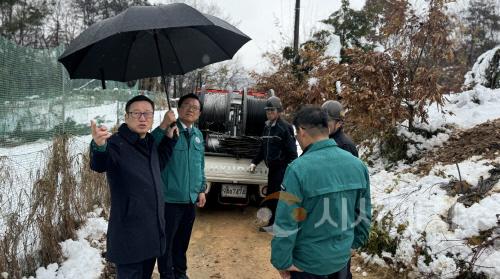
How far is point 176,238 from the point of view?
12.6 ft

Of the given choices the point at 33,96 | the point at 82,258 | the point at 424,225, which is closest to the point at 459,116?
the point at 424,225

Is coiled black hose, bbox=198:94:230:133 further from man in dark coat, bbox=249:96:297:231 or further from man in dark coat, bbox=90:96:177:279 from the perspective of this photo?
man in dark coat, bbox=90:96:177:279

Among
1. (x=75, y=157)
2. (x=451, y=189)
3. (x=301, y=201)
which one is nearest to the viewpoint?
(x=301, y=201)

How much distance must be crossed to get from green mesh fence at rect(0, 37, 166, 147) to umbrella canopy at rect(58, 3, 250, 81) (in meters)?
2.94

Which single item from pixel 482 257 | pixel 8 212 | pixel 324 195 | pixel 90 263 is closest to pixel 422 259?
pixel 482 257

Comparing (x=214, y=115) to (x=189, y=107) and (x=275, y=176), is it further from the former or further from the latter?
(x=189, y=107)

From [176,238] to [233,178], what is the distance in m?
2.39

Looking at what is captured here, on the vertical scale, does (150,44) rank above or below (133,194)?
above

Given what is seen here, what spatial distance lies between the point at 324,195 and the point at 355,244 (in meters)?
0.77

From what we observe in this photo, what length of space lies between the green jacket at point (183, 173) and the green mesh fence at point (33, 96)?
9.32 feet

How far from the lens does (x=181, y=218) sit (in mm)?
3682

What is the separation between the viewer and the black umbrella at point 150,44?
2555 mm

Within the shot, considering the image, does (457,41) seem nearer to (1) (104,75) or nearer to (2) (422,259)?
(2) (422,259)

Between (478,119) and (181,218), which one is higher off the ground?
(478,119)
